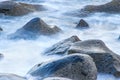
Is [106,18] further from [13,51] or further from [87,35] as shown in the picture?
[13,51]

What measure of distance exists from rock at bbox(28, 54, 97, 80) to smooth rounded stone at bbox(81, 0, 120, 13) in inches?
291

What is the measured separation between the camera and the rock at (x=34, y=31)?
10945 mm

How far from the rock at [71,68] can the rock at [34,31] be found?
4.09 m

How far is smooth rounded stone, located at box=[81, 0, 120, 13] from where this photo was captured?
14062 millimetres

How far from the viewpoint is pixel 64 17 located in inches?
544

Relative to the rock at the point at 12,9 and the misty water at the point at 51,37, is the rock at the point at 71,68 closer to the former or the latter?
the misty water at the point at 51,37

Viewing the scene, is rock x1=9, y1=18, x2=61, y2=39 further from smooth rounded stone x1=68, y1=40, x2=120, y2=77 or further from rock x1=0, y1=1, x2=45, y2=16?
smooth rounded stone x1=68, y1=40, x2=120, y2=77

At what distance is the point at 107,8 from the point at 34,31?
3993 mm

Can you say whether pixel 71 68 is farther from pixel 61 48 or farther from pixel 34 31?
pixel 34 31

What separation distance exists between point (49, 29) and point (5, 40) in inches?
47.1

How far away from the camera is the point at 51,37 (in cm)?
1091

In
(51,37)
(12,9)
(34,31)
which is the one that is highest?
(12,9)

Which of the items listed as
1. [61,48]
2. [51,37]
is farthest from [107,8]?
[61,48]

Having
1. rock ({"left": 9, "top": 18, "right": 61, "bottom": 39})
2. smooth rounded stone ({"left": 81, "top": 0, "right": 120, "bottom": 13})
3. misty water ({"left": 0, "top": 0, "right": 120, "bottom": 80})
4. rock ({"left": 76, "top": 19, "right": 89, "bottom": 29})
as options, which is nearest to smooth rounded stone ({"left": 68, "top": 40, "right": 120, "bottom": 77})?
misty water ({"left": 0, "top": 0, "right": 120, "bottom": 80})
